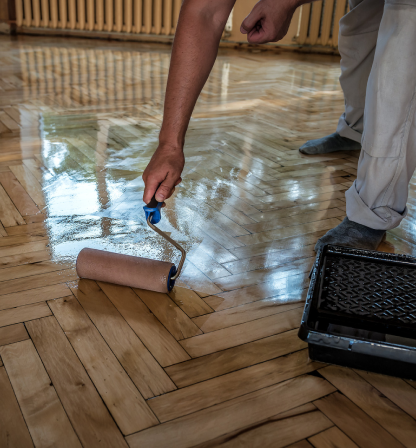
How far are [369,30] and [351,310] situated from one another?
1.25m

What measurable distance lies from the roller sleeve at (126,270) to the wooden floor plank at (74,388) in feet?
0.46

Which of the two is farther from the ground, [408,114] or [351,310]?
[408,114]

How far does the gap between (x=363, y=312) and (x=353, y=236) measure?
404mm

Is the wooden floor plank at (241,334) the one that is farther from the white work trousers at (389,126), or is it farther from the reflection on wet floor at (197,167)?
the white work trousers at (389,126)

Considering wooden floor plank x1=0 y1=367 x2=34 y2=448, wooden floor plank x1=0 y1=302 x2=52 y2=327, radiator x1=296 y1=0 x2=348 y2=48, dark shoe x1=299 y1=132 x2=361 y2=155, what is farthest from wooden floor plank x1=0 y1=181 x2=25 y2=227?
radiator x1=296 y1=0 x2=348 y2=48

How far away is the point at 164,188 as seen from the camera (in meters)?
1.01

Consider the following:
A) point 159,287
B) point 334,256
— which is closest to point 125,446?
point 159,287

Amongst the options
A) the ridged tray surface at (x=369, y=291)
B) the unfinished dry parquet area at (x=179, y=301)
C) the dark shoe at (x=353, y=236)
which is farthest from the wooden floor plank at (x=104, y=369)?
the dark shoe at (x=353, y=236)

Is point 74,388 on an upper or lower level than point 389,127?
lower

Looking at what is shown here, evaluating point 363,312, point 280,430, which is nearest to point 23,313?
point 280,430

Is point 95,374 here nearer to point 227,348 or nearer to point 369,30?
point 227,348

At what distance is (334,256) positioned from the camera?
1.14m

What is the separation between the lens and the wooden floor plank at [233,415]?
0.77m

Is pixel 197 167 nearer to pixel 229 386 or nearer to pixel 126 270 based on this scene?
pixel 126 270
